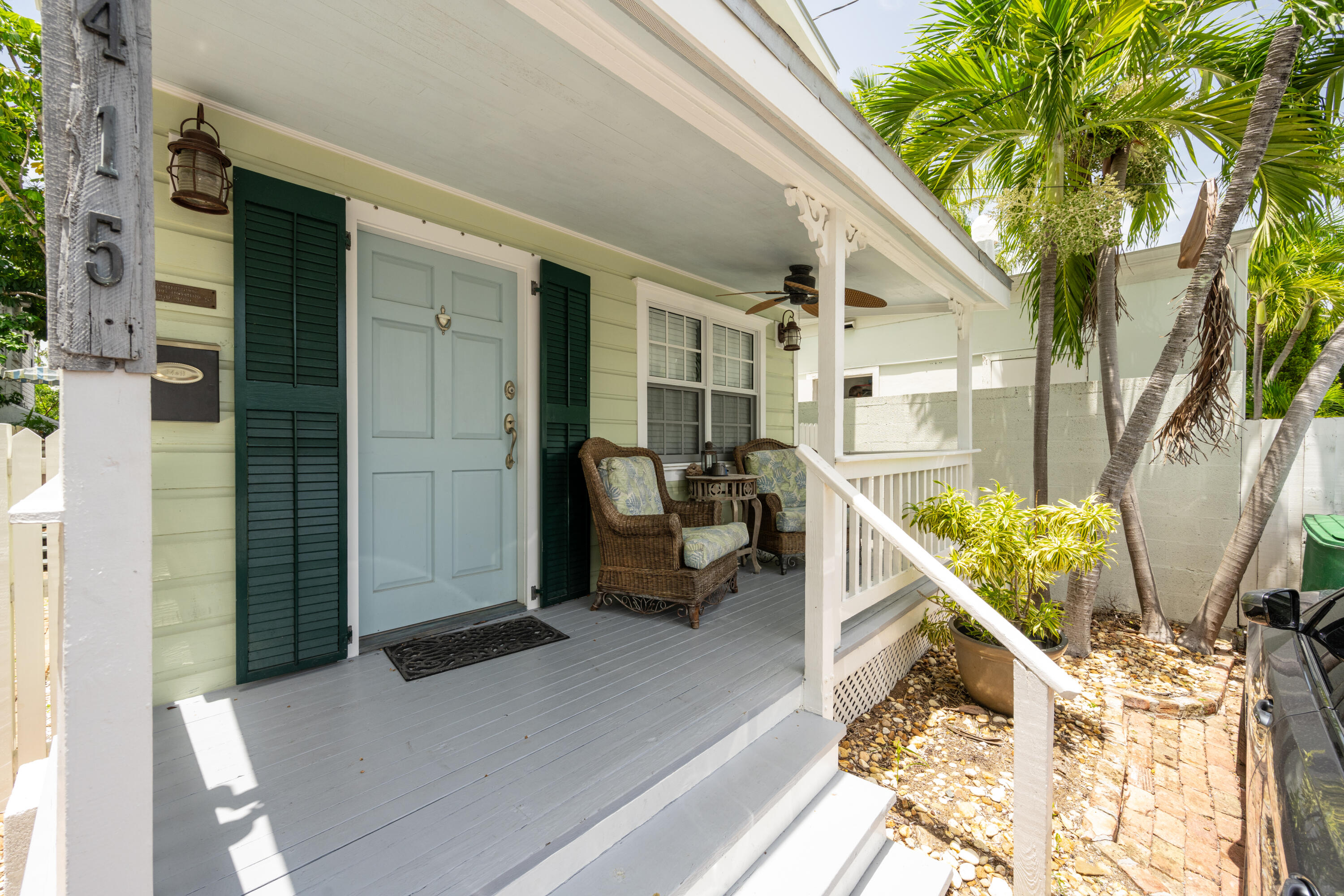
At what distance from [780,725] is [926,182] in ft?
12.7

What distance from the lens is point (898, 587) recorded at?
11.0 feet

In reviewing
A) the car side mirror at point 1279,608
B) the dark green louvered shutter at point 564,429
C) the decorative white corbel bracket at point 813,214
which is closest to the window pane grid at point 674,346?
the dark green louvered shutter at point 564,429

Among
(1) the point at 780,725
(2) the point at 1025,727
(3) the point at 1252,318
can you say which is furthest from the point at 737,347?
(3) the point at 1252,318

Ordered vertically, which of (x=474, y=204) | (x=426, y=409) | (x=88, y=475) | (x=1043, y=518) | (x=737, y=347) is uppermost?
(x=474, y=204)

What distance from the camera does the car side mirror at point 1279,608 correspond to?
1.70m

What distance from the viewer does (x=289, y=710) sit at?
213 cm

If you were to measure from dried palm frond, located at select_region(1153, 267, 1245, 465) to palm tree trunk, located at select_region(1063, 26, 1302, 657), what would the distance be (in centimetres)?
14

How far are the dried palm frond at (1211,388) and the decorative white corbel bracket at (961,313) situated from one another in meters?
1.32

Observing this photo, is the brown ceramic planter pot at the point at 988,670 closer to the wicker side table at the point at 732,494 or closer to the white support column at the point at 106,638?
the wicker side table at the point at 732,494

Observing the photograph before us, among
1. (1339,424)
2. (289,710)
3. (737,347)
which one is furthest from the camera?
(737,347)

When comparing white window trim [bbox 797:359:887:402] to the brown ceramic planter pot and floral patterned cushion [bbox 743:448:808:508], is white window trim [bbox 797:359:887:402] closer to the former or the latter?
floral patterned cushion [bbox 743:448:808:508]

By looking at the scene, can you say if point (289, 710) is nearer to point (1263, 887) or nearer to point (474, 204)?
point (474, 204)

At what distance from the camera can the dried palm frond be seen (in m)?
3.36

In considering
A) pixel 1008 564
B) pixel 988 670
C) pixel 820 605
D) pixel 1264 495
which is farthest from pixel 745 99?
pixel 1264 495
